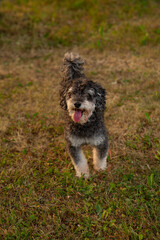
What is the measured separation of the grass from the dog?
36 centimetres

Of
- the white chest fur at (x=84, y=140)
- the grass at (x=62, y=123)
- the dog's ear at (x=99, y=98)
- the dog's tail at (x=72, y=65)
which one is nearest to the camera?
the grass at (x=62, y=123)

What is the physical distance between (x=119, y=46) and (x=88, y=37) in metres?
1.54

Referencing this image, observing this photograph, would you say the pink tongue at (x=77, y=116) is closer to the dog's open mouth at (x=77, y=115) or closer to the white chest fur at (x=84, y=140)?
the dog's open mouth at (x=77, y=115)

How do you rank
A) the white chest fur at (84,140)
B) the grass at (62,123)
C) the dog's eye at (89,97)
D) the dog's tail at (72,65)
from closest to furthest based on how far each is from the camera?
the grass at (62,123) → the dog's eye at (89,97) → the white chest fur at (84,140) → the dog's tail at (72,65)

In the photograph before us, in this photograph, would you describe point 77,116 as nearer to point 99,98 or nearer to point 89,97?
point 89,97

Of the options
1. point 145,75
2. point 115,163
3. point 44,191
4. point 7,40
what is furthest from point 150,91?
point 7,40

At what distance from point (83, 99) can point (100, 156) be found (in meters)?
1.13

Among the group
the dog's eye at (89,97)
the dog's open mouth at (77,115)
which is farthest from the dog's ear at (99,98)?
the dog's open mouth at (77,115)

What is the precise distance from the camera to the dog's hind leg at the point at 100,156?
12.4 ft

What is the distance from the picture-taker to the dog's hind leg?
3.77m

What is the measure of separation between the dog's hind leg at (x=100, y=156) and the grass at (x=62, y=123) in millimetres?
131

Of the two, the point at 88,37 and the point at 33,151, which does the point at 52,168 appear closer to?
the point at 33,151

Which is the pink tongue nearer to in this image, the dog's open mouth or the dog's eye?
the dog's open mouth

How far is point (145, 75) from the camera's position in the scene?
21.9 ft
